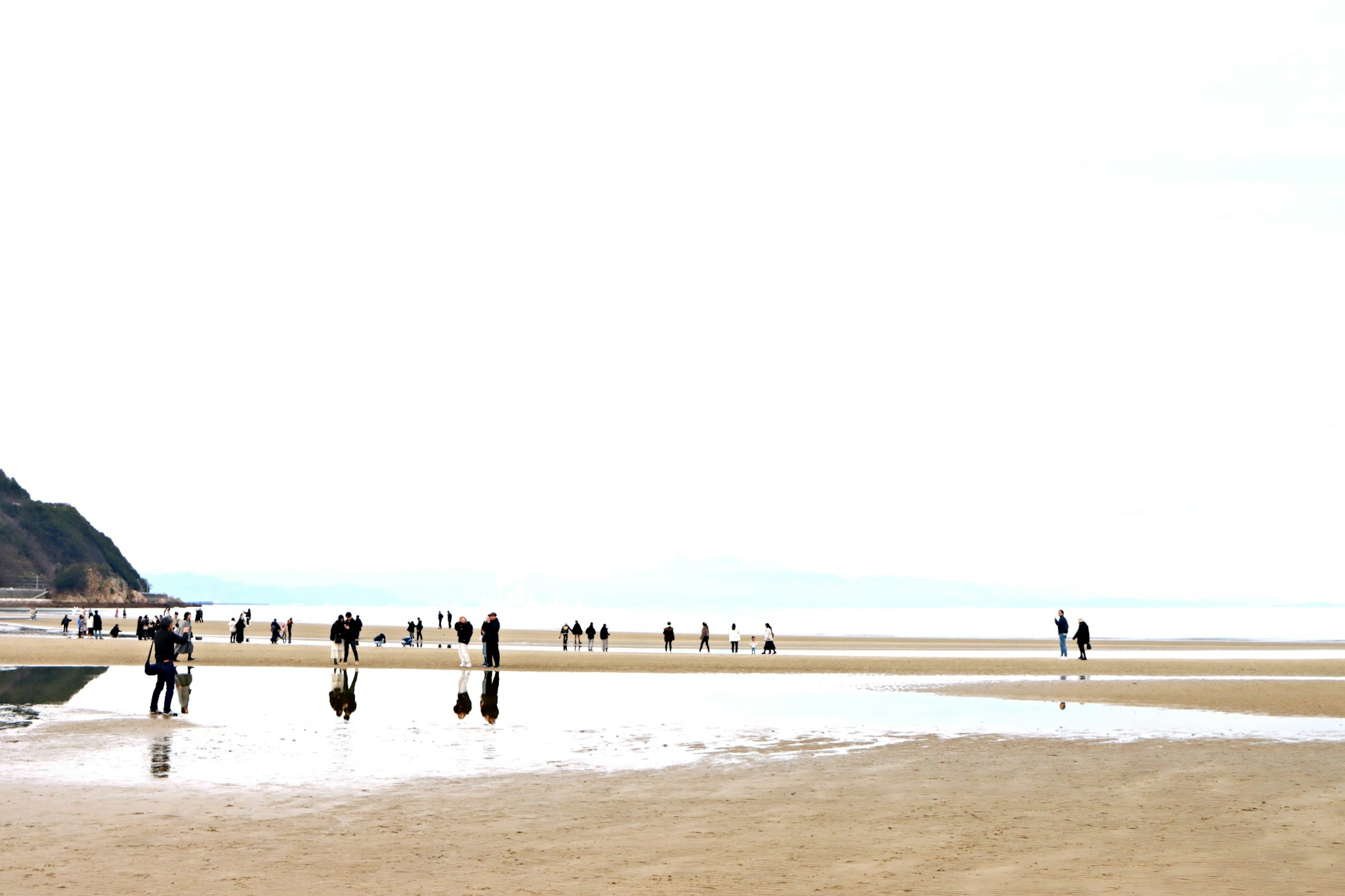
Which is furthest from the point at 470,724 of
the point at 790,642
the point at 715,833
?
the point at 790,642

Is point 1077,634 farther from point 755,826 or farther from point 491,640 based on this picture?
point 755,826

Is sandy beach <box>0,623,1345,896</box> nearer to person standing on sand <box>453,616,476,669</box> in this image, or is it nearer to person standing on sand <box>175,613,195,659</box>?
person standing on sand <box>175,613,195,659</box>

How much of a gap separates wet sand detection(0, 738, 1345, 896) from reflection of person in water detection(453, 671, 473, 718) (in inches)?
374

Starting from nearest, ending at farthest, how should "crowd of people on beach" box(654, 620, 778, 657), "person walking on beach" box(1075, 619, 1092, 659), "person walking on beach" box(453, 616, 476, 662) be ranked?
"person walking on beach" box(453, 616, 476, 662), "person walking on beach" box(1075, 619, 1092, 659), "crowd of people on beach" box(654, 620, 778, 657)

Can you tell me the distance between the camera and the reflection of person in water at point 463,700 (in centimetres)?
2723

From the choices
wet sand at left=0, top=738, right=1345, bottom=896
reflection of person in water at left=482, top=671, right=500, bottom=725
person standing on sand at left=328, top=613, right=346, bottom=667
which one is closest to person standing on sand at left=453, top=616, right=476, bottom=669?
reflection of person in water at left=482, top=671, right=500, bottom=725

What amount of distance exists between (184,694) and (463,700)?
693 centimetres

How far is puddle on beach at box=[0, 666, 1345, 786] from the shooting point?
18406mm

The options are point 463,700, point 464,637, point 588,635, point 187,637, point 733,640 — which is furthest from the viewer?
point 588,635

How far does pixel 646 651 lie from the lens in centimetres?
6581

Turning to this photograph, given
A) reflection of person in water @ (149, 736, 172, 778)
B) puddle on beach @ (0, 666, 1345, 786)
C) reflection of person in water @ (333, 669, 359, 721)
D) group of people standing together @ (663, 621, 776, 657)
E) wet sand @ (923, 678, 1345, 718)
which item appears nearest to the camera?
reflection of person in water @ (149, 736, 172, 778)

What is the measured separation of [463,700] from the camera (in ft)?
101

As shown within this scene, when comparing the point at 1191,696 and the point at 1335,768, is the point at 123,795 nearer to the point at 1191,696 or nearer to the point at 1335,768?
the point at 1335,768

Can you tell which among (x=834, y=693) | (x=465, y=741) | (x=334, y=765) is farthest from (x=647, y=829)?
(x=834, y=693)
